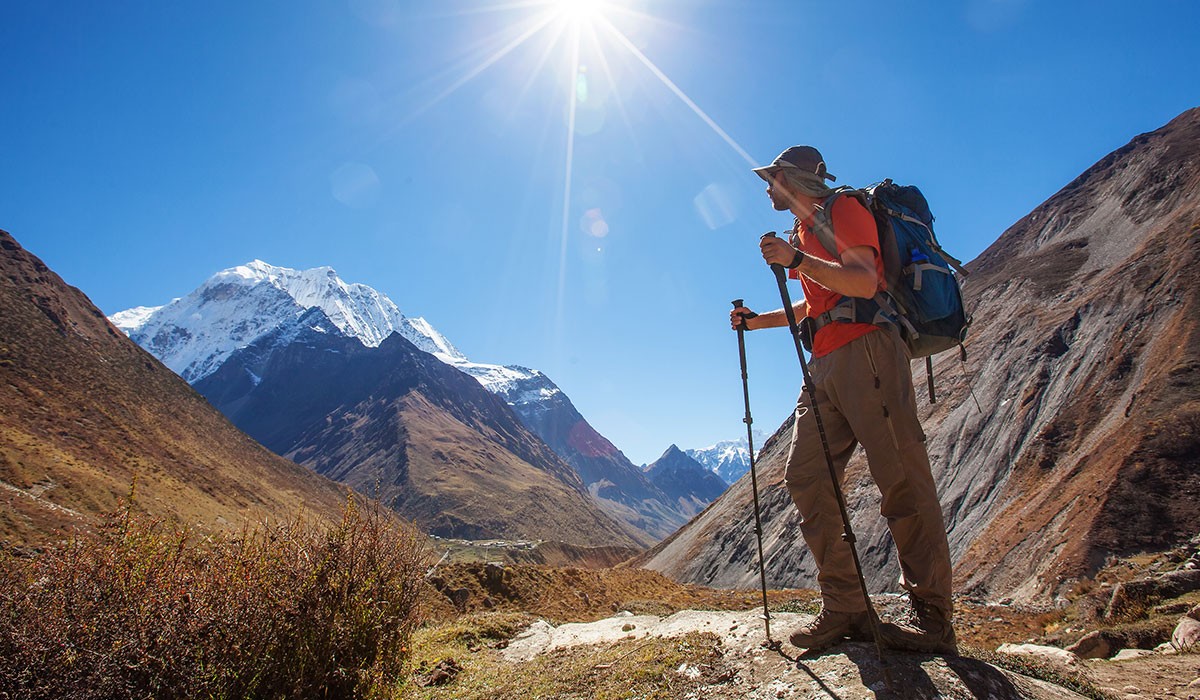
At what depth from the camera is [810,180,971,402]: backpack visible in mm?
3426

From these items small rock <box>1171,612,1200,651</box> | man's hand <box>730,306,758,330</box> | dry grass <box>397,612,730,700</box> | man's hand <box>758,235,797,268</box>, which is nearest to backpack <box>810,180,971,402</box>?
man's hand <box>758,235,797,268</box>

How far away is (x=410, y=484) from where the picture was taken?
151 metres

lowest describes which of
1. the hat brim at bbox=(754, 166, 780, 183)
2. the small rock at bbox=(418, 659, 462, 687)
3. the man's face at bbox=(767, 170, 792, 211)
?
the small rock at bbox=(418, 659, 462, 687)

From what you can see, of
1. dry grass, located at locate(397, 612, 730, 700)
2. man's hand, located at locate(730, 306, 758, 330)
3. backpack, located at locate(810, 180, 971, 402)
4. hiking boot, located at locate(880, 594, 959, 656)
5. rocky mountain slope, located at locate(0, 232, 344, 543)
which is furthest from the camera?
rocky mountain slope, located at locate(0, 232, 344, 543)

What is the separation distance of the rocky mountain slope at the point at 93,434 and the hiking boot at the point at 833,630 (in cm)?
2871

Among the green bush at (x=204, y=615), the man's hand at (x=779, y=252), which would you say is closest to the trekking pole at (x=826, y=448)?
the man's hand at (x=779, y=252)

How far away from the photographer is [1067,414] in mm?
25891

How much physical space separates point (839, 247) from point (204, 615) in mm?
4544

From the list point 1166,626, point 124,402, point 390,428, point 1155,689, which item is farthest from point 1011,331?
point 390,428

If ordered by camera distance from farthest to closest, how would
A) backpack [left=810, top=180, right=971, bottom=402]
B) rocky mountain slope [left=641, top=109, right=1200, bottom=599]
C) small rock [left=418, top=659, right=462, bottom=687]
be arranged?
rocky mountain slope [left=641, top=109, right=1200, bottom=599] < small rock [left=418, top=659, right=462, bottom=687] < backpack [left=810, top=180, right=971, bottom=402]

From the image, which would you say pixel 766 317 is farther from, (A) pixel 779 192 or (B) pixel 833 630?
(B) pixel 833 630

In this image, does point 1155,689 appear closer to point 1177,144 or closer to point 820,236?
point 820,236

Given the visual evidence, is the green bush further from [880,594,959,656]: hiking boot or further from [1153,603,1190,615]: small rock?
[1153,603,1190,615]: small rock

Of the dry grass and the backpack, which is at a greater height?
the backpack
